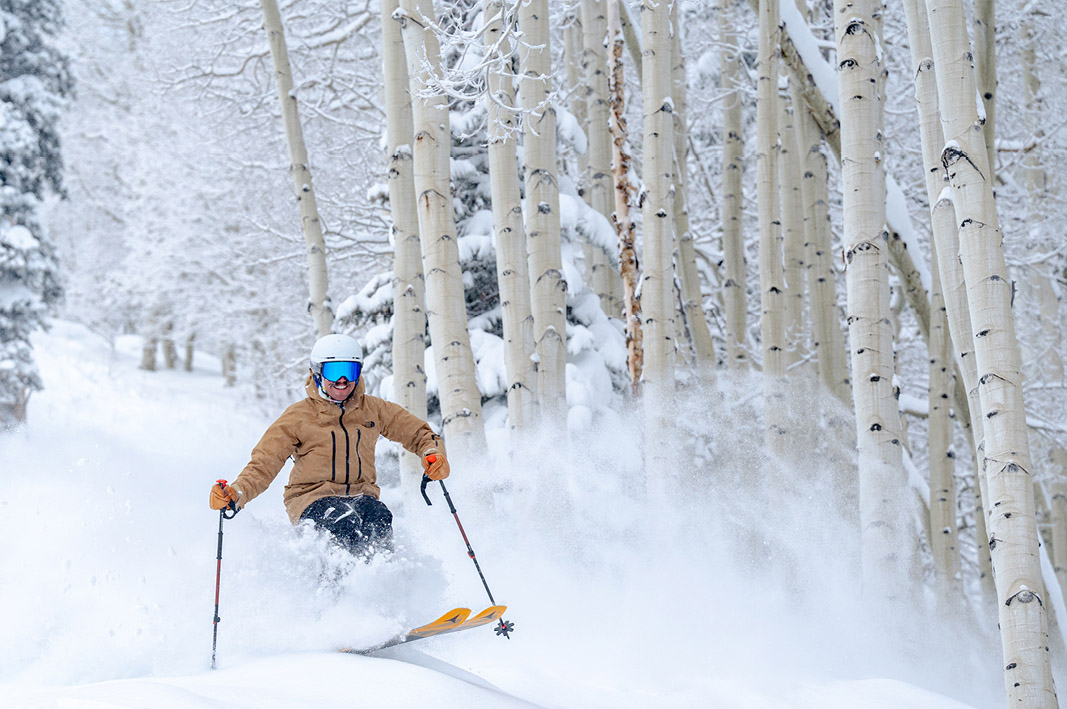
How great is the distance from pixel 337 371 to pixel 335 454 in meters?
0.46

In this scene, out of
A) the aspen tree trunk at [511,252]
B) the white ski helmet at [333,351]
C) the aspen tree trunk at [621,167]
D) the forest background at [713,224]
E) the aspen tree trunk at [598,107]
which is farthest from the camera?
the aspen tree trunk at [598,107]

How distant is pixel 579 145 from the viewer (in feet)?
29.7

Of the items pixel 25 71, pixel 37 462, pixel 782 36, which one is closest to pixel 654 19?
pixel 782 36

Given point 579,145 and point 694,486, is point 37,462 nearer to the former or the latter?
point 694,486

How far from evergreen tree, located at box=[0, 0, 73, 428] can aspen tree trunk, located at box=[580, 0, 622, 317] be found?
1359 centimetres

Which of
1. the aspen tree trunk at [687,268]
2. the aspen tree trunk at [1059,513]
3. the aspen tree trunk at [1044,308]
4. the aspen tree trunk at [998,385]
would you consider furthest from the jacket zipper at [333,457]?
the aspen tree trunk at [1059,513]

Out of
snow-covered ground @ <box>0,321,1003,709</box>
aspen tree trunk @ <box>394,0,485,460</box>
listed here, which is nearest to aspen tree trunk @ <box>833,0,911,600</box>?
snow-covered ground @ <box>0,321,1003,709</box>

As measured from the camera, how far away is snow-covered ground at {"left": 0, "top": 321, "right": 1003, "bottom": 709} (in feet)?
13.4

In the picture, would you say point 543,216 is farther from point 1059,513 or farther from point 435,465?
point 1059,513

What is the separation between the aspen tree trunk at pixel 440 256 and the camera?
241 inches

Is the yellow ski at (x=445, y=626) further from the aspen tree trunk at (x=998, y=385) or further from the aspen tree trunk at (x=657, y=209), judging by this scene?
the aspen tree trunk at (x=657, y=209)

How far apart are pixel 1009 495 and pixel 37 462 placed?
16.9ft

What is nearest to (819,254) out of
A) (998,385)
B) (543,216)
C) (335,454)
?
(543,216)

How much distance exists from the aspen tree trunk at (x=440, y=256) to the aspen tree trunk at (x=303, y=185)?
3.24 m
